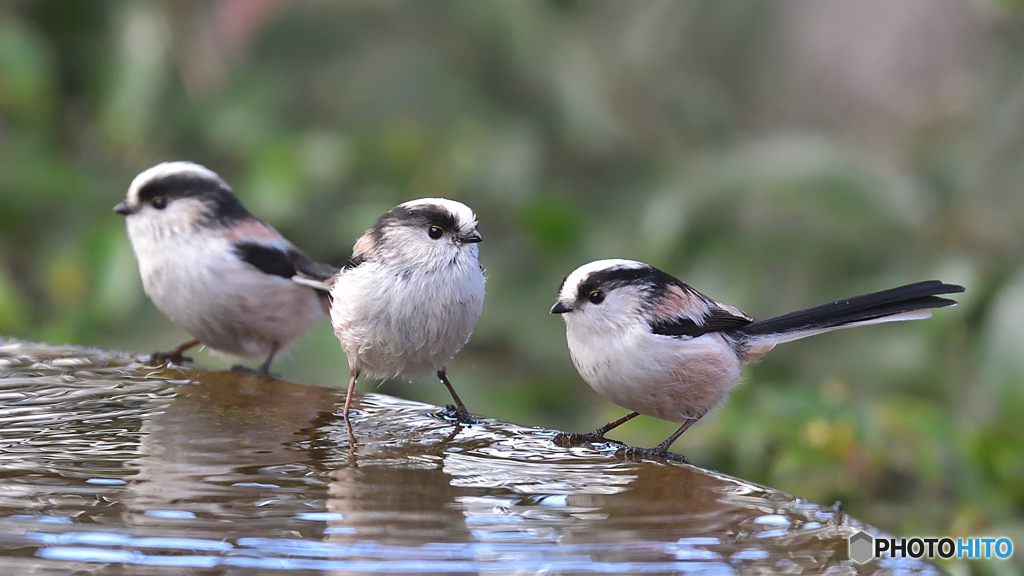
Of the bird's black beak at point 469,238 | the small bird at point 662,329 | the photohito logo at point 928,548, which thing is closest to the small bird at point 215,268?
the bird's black beak at point 469,238

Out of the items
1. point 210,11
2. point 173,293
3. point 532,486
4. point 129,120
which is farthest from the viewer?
point 210,11

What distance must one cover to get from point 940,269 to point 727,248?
1.09m

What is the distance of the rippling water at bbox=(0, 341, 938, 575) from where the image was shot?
1.92 metres

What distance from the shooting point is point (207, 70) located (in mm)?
6930

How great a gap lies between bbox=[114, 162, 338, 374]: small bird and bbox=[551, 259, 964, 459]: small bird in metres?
1.05

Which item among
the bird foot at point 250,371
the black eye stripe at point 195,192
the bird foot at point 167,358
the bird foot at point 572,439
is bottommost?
the bird foot at point 572,439

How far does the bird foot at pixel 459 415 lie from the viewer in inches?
124

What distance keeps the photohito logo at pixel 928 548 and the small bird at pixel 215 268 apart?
2.18m

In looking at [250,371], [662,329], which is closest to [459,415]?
[662,329]

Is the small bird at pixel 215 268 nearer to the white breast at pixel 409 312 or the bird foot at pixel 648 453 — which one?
the white breast at pixel 409 312

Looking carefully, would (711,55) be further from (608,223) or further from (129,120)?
(129,120)

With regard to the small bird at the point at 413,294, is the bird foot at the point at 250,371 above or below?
below

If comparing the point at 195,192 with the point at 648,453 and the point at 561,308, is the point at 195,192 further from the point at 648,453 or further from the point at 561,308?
the point at 648,453

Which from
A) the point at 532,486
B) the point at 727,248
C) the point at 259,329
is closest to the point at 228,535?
the point at 532,486
